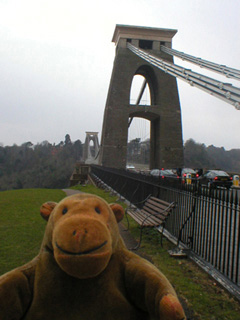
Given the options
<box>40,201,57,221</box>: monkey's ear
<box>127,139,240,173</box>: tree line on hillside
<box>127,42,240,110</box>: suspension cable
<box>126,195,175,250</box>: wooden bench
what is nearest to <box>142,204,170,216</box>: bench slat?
<box>126,195,175,250</box>: wooden bench

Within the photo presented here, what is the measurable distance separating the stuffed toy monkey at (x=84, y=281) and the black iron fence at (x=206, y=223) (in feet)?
5.89

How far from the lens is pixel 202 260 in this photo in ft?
11.9

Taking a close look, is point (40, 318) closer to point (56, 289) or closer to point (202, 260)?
point (56, 289)

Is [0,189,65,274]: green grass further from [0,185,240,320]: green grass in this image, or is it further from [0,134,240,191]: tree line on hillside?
[0,134,240,191]: tree line on hillside

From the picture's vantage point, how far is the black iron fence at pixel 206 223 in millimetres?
3172

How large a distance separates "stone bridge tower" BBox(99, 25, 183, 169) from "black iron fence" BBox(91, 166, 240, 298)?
866 inches

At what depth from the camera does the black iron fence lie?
3.17 meters

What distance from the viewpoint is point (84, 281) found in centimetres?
140

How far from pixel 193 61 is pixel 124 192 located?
17.3 metres

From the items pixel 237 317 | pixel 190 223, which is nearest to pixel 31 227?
pixel 190 223

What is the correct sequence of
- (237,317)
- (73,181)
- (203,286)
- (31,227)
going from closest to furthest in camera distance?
(237,317) → (203,286) → (31,227) → (73,181)

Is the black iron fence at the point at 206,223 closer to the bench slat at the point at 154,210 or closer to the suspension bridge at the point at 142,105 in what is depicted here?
the bench slat at the point at 154,210

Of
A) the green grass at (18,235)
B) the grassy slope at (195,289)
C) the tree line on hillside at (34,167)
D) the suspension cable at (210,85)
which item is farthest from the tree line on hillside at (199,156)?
the grassy slope at (195,289)

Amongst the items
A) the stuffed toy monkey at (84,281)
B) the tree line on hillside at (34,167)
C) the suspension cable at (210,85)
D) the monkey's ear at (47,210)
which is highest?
the suspension cable at (210,85)
